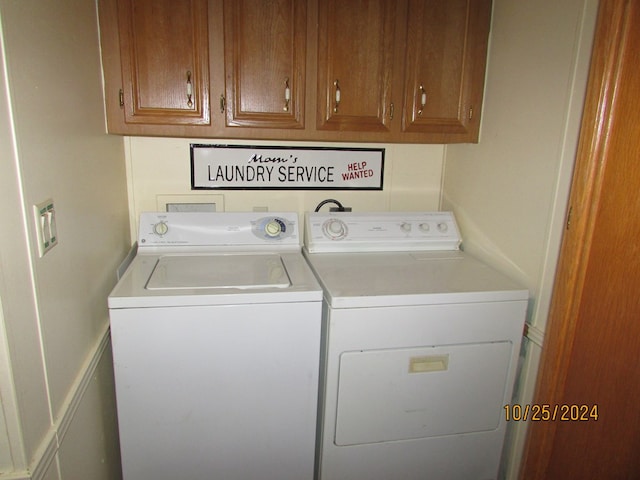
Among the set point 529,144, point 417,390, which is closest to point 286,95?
point 529,144

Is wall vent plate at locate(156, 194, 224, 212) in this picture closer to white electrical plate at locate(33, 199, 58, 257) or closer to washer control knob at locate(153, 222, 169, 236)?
washer control knob at locate(153, 222, 169, 236)

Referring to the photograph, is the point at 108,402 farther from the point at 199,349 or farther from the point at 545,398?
the point at 545,398

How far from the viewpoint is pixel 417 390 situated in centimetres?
142

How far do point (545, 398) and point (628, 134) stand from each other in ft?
2.80

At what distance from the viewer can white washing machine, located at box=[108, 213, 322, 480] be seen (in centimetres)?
126

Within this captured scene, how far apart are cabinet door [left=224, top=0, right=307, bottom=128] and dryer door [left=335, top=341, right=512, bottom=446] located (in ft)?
3.11

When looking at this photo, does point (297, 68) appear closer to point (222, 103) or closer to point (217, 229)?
point (222, 103)

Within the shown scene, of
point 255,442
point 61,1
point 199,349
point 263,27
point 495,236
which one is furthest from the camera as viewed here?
point 495,236

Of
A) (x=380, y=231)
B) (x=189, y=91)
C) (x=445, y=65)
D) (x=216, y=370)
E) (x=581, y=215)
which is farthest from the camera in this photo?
(x=380, y=231)

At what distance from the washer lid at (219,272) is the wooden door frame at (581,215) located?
2.83 ft

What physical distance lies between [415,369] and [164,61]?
4.59 feet

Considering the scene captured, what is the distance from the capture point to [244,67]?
156 centimetres

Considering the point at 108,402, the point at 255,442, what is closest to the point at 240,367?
the point at 255,442

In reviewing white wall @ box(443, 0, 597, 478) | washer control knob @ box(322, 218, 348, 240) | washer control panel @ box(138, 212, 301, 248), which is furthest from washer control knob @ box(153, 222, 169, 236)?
white wall @ box(443, 0, 597, 478)
